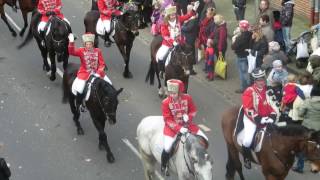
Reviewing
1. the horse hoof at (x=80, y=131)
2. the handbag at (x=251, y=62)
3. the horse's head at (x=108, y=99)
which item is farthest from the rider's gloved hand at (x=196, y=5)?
the horse's head at (x=108, y=99)

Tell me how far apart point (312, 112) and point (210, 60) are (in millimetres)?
5690

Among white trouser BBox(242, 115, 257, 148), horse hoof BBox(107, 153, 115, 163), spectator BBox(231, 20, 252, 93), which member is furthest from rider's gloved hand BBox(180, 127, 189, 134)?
spectator BBox(231, 20, 252, 93)

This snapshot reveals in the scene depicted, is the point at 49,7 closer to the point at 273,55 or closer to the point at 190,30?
the point at 190,30

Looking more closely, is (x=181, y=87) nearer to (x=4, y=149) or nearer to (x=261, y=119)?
(x=261, y=119)

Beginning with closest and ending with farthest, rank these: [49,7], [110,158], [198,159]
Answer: [198,159], [110,158], [49,7]

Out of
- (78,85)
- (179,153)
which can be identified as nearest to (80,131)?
(78,85)

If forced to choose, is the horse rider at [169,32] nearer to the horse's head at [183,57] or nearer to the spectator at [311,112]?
the horse's head at [183,57]

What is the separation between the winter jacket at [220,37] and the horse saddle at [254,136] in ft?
17.7

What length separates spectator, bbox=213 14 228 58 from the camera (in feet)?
51.3

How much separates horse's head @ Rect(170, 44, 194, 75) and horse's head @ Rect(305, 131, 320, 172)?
5129 millimetres

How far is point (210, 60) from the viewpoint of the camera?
16.0 m

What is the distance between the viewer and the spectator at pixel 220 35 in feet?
51.3

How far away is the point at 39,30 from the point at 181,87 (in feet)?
23.6

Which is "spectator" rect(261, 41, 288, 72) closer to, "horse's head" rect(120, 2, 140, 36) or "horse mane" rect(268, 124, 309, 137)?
"horse's head" rect(120, 2, 140, 36)
